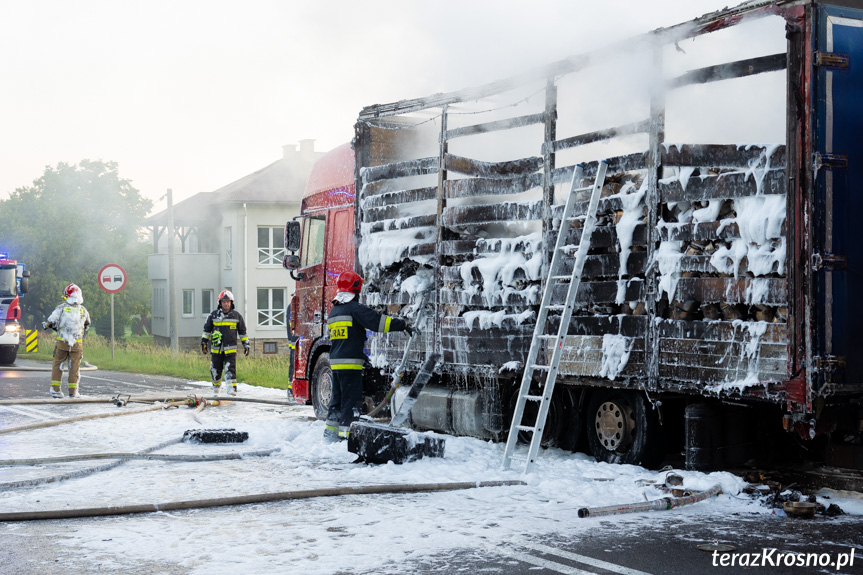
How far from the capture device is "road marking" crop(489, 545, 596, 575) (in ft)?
16.1

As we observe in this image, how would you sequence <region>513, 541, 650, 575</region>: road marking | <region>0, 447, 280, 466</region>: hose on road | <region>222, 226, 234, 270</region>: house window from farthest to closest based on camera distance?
<region>222, 226, 234, 270</region>: house window < <region>0, 447, 280, 466</region>: hose on road < <region>513, 541, 650, 575</region>: road marking

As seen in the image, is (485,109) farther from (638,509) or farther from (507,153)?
(638,509)

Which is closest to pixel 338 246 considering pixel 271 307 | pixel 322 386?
pixel 322 386

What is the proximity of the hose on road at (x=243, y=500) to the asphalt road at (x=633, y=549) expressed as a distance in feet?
0.20

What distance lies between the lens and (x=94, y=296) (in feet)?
159

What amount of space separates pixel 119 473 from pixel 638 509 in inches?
166

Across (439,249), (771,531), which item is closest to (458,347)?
(439,249)

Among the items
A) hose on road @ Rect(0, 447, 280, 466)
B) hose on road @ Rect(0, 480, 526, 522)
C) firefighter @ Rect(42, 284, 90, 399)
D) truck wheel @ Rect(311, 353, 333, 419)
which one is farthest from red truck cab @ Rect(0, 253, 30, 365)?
hose on road @ Rect(0, 480, 526, 522)

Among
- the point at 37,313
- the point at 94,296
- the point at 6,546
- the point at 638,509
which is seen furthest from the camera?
the point at 37,313

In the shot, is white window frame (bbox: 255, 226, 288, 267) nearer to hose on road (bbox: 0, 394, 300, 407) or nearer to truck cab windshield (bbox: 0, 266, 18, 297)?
truck cab windshield (bbox: 0, 266, 18, 297)

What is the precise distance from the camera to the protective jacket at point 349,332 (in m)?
9.95

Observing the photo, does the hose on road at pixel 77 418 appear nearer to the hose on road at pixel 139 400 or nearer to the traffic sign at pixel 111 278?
the hose on road at pixel 139 400

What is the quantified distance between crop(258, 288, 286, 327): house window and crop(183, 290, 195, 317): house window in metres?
4.44

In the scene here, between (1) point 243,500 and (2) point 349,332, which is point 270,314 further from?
(1) point 243,500
